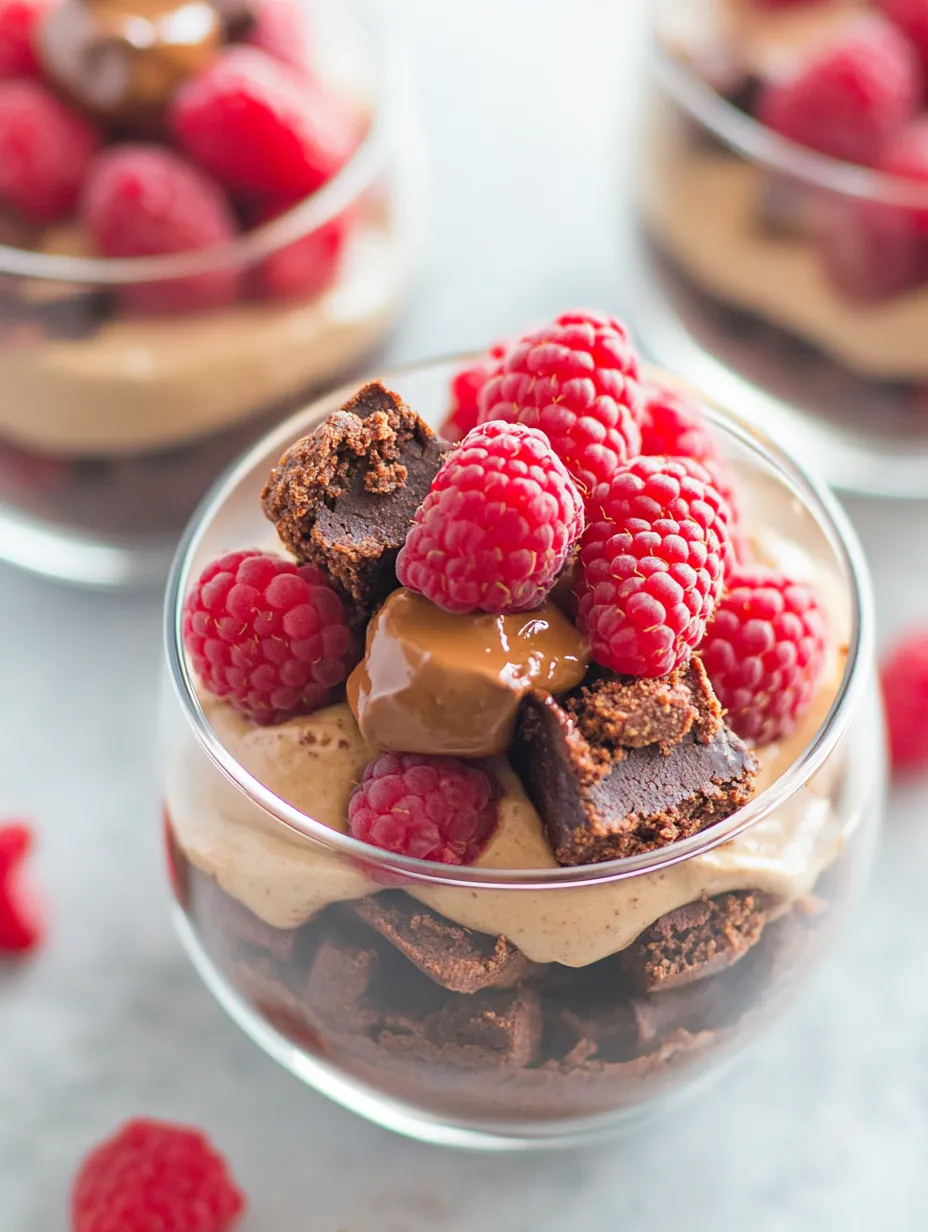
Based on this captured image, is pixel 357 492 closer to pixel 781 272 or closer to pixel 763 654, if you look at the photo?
pixel 763 654

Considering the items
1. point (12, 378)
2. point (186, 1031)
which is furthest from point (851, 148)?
point (186, 1031)

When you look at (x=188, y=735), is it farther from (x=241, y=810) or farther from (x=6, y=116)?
(x=6, y=116)

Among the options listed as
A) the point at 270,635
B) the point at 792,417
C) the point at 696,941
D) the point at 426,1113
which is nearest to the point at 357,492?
the point at 270,635

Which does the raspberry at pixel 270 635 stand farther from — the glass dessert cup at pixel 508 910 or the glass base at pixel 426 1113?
the glass base at pixel 426 1113

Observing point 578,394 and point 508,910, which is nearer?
point 508,910

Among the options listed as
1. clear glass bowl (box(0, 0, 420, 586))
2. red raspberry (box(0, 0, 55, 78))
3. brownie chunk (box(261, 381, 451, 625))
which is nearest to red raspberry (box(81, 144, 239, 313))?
clear glass bowl (box(0, 0, 420, 586))

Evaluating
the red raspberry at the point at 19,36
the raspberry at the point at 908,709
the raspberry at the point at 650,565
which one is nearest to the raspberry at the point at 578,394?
the raspberry at the point at 650,565
